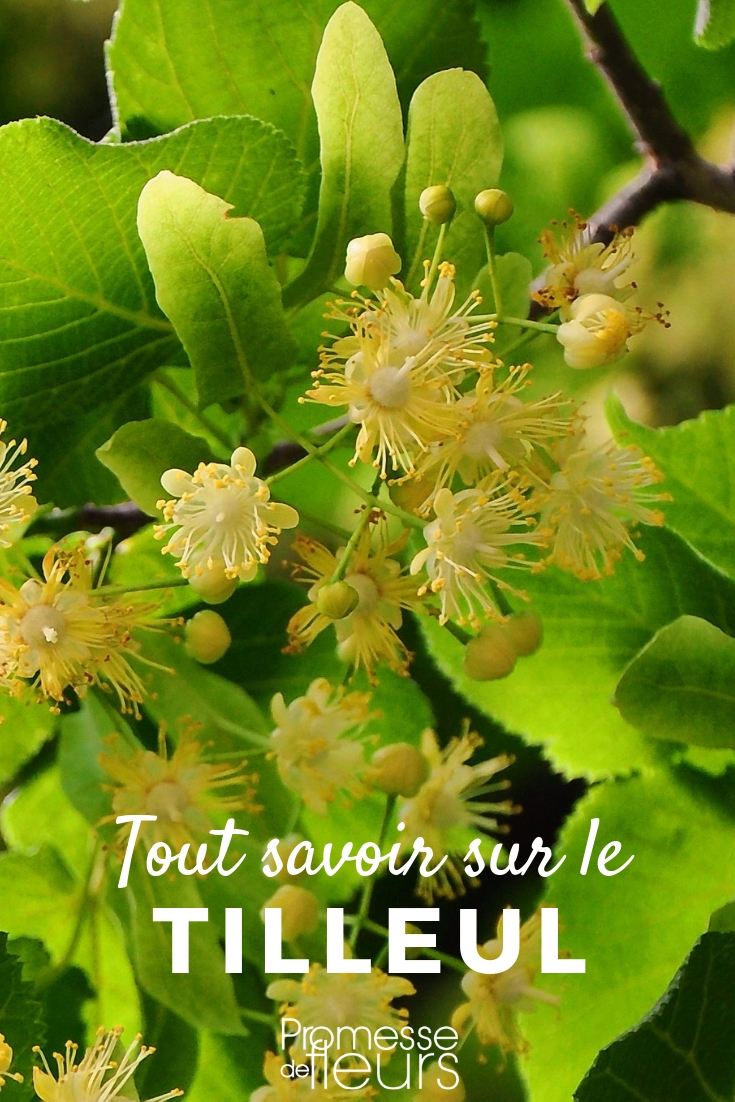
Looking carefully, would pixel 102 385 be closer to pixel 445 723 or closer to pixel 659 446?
pixel 659 446

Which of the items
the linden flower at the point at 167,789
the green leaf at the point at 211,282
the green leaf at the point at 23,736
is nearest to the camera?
the green leaf at the point at 211,282

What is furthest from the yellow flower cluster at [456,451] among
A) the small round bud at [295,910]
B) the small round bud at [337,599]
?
the small round bud at [295,910]

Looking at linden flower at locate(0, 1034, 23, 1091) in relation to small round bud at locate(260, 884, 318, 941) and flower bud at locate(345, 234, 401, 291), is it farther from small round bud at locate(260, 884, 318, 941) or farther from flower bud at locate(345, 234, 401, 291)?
flower bud at locate(345, 234, 401, 291)

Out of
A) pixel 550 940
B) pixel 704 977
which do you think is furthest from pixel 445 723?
pixel 704 977

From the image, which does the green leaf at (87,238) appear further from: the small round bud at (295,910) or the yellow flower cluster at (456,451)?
the small round bud at (295,910)

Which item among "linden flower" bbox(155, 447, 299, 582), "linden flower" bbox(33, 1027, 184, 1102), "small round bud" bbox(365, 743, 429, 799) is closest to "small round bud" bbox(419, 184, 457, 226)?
"linden flower" bbox(155, 447, 299, 582)

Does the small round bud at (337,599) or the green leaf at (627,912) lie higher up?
the small round bud at (337,599)

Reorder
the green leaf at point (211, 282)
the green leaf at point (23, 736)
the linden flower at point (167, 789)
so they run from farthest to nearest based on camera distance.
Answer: the green leaf at point (23, 736) → the linden flower at point (167, 789) → the green leaf at point (211, 282)
